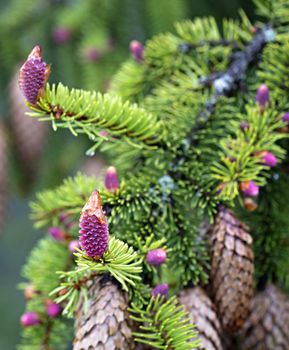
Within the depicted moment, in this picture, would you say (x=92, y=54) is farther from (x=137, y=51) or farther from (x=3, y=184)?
(x=137, y=51)

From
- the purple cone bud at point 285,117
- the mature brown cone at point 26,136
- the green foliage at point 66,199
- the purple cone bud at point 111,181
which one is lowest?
the purple cone bud at point 111,181

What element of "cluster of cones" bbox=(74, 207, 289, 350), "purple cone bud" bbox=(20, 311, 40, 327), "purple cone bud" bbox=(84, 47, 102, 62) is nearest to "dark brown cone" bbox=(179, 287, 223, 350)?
"cluster of cones" bbox=(74, 207, 289, 350)

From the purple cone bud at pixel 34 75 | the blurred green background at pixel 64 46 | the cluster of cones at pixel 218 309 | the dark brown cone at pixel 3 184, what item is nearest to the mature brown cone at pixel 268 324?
the cluster of cones at pixel 218 309

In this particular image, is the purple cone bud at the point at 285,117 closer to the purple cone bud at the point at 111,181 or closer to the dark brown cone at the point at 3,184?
the purple cone bud at the point at 111,181

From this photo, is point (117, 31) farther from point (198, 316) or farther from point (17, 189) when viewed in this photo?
point (198, 316)

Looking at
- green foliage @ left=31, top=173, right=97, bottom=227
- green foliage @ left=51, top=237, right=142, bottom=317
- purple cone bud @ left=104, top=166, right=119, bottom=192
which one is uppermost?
green foliage @ left=31, top=173, right=97, bottom=227

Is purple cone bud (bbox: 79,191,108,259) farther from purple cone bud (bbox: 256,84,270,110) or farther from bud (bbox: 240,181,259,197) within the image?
purple cone bud (bbox: 256,84,270,110)

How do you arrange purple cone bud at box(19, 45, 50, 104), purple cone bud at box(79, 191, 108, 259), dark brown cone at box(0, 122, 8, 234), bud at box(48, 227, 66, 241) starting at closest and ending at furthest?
1. purple cone bud at box(79, 191, 108, 259)
2. purple cone bud at box(19, 45, 50, 104)
3. bud at box(48, 227, 66, 241)
4. dark brown cone at box(0, 122, 8, 234)
